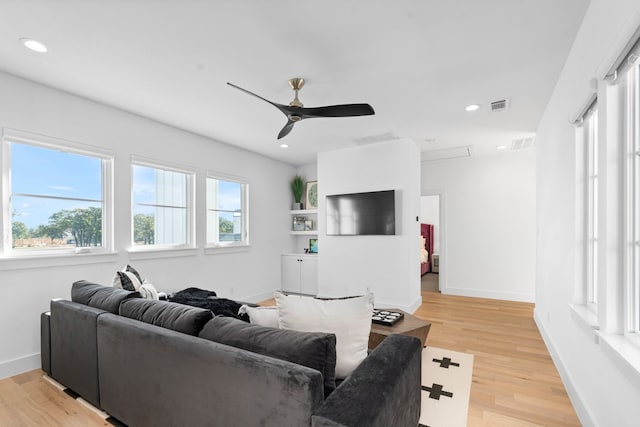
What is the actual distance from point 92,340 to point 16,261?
137 cm

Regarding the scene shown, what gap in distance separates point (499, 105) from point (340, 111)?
1937 millimetres

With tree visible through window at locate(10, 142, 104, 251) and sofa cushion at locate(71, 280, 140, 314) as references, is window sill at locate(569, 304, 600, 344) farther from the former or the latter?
tree visible through window at locate(10, 142, 104, 251)

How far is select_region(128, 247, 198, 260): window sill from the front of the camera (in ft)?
11.8

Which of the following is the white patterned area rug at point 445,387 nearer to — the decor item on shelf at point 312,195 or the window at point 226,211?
the window at point 226,211

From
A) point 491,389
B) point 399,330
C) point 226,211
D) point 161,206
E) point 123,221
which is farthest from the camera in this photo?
point 226,211

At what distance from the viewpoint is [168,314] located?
1.80 meters

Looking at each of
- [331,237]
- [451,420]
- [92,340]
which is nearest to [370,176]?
[331,237]

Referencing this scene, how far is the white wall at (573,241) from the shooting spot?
1.42m

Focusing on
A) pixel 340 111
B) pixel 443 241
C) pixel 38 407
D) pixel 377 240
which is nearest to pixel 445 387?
pixel 340 111

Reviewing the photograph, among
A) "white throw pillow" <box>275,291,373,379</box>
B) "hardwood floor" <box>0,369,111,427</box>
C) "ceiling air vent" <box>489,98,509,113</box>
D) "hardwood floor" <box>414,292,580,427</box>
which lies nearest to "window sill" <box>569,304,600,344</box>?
"hardwood floor" <box>414,292,580,427</box>

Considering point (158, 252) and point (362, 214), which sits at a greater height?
point (362, 214)

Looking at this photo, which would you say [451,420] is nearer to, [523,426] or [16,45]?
[523,426]

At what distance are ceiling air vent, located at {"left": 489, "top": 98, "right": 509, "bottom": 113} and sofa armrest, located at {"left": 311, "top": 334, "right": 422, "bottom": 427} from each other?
2.73 meters

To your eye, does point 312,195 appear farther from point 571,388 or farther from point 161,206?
point 571,388
